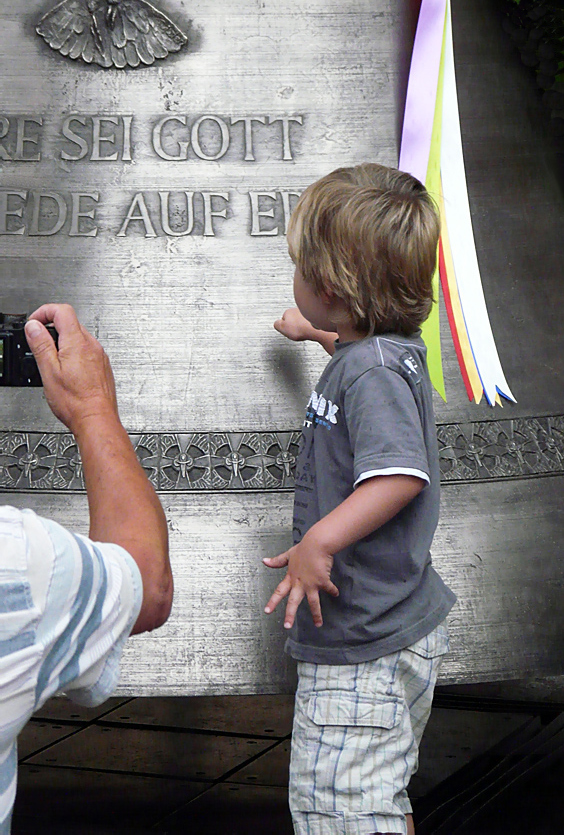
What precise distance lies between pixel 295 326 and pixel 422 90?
39 centimetres

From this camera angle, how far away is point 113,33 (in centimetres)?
147

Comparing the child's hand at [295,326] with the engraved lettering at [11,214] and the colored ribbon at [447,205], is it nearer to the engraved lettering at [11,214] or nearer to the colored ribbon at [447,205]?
the colored ribbon at [447,205]

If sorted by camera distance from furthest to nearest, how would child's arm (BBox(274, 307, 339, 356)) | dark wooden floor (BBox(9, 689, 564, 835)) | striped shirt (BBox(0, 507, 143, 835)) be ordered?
1. dark wooden floor (BBox(9, 689, 564, 835))
2. child's arm (BBox(274, 307, 339, 356))
3. striped shirt (BBox(0, 507, 143, 835))

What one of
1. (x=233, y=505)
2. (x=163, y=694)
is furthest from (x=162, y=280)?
(x=163, y=694)

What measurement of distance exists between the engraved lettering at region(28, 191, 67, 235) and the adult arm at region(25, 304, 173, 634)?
416 mm

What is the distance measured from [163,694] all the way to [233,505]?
24 cm

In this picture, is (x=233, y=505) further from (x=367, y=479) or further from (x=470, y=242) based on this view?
(x=470, y=242)

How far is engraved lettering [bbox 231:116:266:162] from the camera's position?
146 centimetres

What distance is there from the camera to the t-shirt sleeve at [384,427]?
119 cm

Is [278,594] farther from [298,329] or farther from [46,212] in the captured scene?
[46,212]

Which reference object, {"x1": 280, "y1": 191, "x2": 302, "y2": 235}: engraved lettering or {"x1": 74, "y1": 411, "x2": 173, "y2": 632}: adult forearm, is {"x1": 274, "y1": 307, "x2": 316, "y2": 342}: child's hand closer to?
{"x1": 280, "y1": 191, "x2": 302, "y2": 235}: engraved lettering

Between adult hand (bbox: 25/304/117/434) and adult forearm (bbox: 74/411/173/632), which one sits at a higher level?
adult hand (bbox: 25/304/117/434)

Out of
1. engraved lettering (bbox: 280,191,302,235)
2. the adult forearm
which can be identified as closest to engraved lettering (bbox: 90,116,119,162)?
engraved lettering (bbox: 280,191,302,235)

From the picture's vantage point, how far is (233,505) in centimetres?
135
